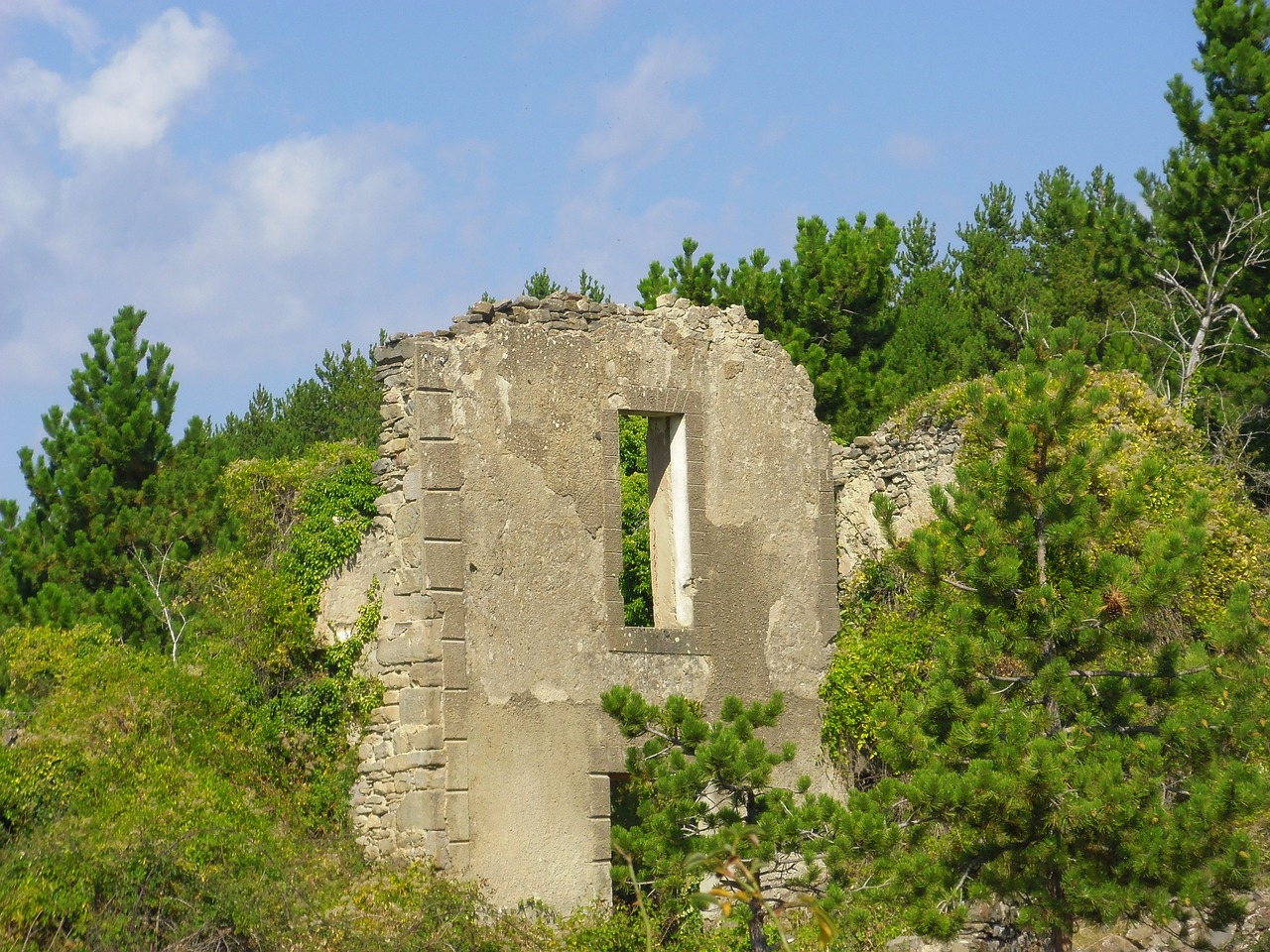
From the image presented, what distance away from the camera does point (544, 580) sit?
43.0 feet

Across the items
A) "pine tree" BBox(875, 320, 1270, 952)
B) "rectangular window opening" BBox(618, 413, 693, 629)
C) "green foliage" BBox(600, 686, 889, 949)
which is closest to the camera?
"pine tree" BBox(875, 320, 1270, 952)

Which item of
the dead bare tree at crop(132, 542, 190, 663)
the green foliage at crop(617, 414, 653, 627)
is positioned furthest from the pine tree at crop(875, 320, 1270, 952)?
the dead bare tree at crop(132, 542, 190, 663)

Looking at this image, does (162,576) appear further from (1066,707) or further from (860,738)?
(1066,707)

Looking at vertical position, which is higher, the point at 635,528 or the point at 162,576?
the point at 635,528

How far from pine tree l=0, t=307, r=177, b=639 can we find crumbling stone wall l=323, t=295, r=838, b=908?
7.22 meters

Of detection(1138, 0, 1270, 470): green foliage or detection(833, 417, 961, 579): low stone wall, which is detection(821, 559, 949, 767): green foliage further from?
detection(1138, 0, 1270, 470): green foliage

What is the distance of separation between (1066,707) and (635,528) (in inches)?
324

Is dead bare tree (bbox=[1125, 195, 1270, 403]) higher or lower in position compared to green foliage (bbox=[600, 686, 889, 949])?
higher

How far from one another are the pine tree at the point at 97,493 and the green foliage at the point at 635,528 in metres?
5.69

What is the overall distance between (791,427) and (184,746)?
5.69 m

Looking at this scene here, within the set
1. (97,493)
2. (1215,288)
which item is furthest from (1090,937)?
(97,493)

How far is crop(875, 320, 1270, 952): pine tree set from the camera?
9.91 meters

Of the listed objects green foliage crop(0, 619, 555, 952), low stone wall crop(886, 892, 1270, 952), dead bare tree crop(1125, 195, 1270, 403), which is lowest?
low stone wall crop(886, 892, 1270, 952)

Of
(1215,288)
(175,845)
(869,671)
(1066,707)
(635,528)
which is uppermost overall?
(1215,288)
